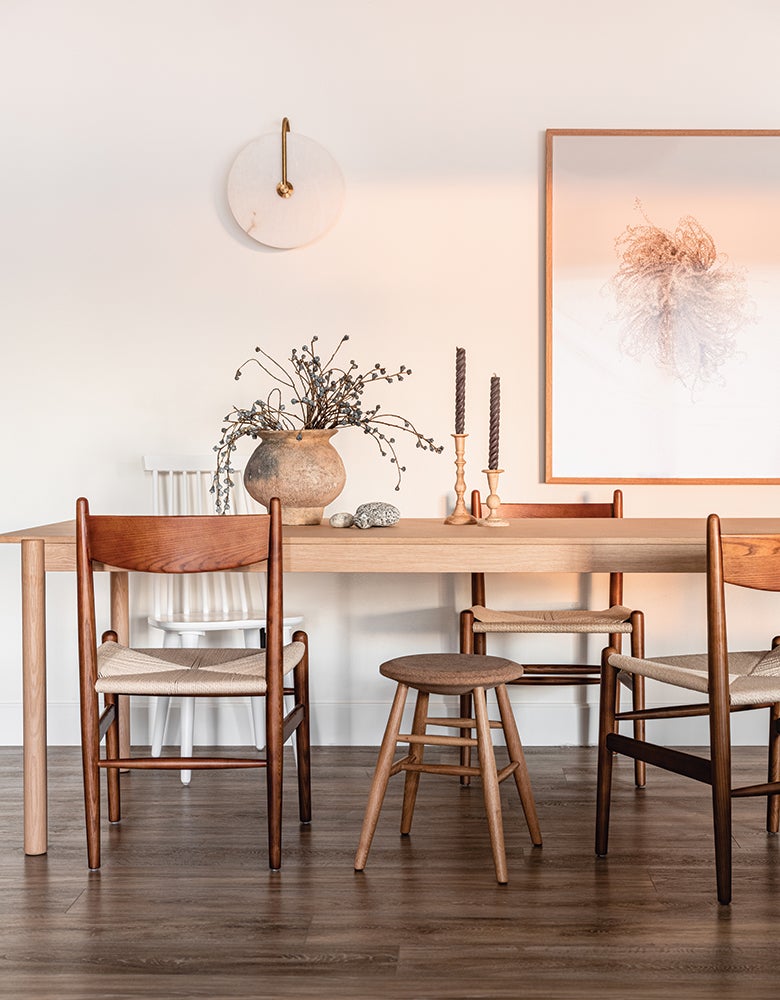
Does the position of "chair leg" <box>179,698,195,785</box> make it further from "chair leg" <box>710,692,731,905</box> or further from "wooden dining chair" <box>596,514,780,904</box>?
"chair leg" <box>710,692,731,905</box>

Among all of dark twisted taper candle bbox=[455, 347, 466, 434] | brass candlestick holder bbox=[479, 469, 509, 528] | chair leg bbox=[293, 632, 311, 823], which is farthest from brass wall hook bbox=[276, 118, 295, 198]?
chair leg bbox=[293, 632, 311, 823]

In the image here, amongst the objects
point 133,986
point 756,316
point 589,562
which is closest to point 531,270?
point 756,316

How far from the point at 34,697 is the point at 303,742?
23.9 inches

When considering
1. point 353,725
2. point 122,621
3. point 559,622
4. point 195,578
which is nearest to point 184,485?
point 195,578

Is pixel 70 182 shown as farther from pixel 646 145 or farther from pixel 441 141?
pixel 646 145

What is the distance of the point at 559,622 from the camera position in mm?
2871

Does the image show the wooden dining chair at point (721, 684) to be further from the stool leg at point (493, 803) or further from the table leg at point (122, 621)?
the table leg at point (122, 621)

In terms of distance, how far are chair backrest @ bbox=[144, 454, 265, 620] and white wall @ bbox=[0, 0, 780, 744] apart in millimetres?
160

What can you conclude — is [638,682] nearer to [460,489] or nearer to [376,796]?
[460,489]

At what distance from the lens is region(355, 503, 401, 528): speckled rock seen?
2.55 meters

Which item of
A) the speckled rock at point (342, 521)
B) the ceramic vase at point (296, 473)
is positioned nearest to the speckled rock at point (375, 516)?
the speckled rock at point (342, 521)

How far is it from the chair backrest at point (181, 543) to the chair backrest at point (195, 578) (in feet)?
2.92

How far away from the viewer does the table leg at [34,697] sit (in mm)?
2289

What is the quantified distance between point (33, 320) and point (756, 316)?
2275 millimetres
